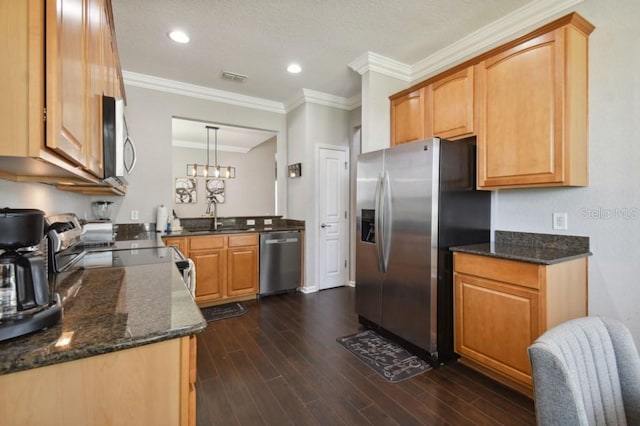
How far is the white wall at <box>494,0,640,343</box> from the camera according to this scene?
1876mm

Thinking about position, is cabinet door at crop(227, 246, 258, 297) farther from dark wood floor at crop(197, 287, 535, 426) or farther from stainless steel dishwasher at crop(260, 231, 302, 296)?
dark wood floor at crop(197, 287, 535, 426)

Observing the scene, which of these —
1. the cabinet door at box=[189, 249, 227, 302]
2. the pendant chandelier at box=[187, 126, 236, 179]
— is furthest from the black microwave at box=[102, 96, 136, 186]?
the pendant chandelier at box=[187, 126, 236, 179]

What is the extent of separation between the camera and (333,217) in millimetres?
4406

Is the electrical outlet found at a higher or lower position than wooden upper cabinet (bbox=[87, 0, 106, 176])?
lower

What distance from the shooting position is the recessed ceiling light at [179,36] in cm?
268

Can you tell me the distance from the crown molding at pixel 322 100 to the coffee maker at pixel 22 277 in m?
3.59

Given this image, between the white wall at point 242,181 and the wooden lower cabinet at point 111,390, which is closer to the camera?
the wooden lower cabinet at point 111,390

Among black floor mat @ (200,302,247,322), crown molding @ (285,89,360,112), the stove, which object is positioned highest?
crown molding @ (285,89,360,112)

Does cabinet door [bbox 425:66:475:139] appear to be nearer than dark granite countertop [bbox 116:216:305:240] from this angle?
Yes

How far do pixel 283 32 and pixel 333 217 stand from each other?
A: 244 centimetres

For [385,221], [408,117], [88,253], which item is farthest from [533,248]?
[88,253]

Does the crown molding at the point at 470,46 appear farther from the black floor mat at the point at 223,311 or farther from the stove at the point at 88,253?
the black floor mat at the point at 223,311

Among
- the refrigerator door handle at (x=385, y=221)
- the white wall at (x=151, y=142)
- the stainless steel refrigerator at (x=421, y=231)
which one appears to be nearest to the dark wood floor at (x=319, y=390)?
the stainless steel refrigerator at (x=421, y=231)

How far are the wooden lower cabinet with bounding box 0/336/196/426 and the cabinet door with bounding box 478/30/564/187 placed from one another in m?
2.26
